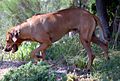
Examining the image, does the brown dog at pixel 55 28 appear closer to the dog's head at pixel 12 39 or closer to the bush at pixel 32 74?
the dog's head at pixel 12 39

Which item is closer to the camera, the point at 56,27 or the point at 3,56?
the point at 56,27

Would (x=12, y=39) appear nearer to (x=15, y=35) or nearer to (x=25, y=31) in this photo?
(x=15, y=35)

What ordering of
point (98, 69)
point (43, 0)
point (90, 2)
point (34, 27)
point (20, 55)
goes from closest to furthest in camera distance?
point (98, 69), point (34, 27), point (20, 55), point (90, 2), point (43, 0)

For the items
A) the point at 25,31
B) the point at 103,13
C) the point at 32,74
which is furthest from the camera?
the point at 103,13

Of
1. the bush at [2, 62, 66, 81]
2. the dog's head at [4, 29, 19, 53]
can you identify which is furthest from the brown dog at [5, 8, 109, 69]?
the bush at [2, 62, 66, 81]

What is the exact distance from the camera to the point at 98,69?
8430 millimetres

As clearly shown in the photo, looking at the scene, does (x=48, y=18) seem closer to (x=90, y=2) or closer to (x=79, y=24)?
(x=79, y=24)

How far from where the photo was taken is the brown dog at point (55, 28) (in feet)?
28.9

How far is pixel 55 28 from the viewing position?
29.8 ft

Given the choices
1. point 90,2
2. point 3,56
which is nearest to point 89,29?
point 3,56

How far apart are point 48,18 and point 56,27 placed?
0.30 m

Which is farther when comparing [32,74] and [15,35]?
[15,35]

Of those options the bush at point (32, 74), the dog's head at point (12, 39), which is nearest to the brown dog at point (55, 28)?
→ the dog's head at point (12, 39)

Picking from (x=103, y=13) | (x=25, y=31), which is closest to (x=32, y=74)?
(x=25, y=31)
